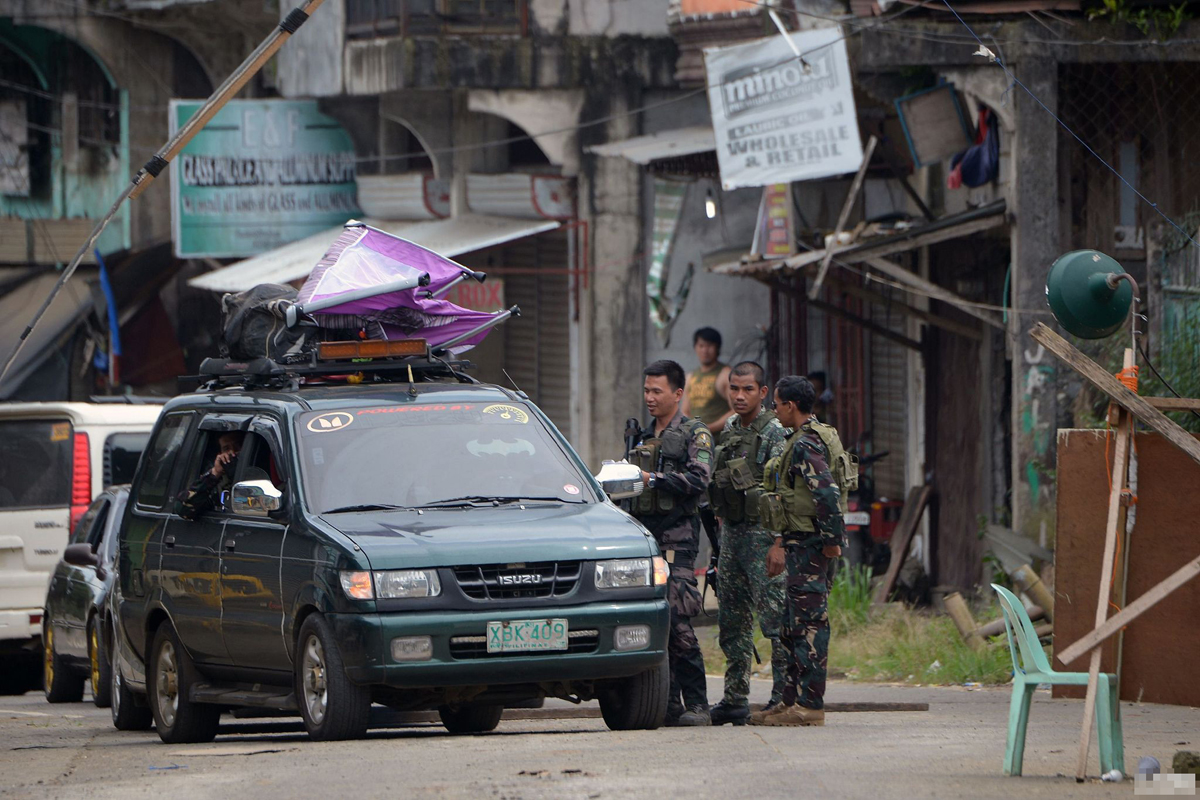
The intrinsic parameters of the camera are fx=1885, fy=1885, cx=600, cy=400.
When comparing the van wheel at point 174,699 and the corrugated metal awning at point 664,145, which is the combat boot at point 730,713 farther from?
the corrugated metal awning at point 664,145

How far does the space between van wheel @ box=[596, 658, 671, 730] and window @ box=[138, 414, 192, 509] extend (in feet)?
9.03

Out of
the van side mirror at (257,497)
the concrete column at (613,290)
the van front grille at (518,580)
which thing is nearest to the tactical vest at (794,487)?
the van front grille at (518,580)

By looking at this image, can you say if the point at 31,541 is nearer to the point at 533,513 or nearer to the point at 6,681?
the point at 6,681

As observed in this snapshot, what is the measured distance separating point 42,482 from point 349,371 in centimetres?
493

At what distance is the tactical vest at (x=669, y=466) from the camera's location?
9.59 m

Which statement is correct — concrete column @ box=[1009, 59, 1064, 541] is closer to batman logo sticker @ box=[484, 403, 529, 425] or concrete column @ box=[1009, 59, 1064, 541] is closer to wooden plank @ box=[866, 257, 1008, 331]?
wooden plank @ box=[866, 257, 1008, 331]

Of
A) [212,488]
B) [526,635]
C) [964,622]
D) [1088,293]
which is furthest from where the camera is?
[964,622]

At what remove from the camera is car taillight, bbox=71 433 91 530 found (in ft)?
44.1

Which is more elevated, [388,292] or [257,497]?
[388,292]

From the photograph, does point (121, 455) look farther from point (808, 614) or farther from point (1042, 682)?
point (1042, 682)

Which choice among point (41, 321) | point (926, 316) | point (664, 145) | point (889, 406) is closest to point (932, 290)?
point (926, 316)

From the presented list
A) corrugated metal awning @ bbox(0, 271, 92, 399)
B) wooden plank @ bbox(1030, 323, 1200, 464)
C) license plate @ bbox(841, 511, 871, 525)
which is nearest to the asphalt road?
wooden plank @ bbox(1030, 323, 1200, 464)

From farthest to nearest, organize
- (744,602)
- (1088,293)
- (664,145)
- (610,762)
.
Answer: (664,145)
(744,602)
(1088,293)
(610,762)

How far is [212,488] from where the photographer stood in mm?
9320
